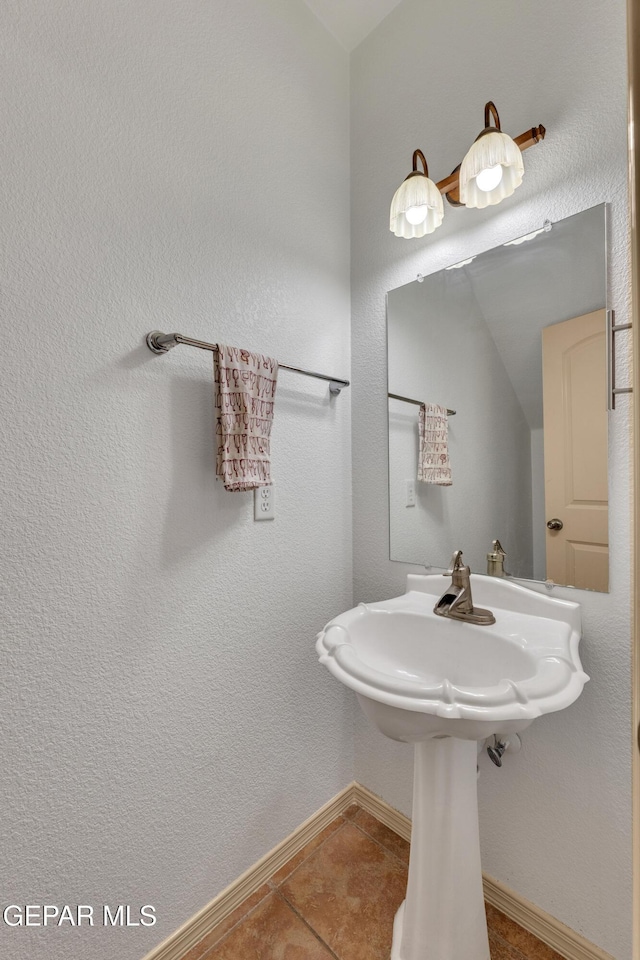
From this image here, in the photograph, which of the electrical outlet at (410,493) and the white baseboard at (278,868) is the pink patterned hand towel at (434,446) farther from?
the white baseboard at (278,868)

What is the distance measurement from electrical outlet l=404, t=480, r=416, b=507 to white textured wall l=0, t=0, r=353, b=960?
11.1 inches

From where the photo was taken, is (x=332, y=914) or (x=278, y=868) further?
(x=278, y=868)

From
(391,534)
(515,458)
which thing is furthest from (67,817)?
(515,458)

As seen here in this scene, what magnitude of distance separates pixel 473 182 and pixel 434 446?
0.71 metres

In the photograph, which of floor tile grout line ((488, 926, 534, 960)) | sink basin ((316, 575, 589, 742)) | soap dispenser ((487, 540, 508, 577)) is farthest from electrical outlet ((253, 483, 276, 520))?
floor tile grout line ((488, 926, 534, 960))

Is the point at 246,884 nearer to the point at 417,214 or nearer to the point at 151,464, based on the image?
the point at 151,464

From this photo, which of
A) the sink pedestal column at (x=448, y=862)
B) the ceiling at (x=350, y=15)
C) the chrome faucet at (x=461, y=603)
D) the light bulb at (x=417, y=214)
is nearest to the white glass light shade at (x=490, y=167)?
the light bulb at (x=417, y=214)

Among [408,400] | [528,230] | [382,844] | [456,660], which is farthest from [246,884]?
[528,230]

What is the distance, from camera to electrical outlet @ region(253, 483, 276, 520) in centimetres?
125

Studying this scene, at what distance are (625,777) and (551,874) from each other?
1.17 feet

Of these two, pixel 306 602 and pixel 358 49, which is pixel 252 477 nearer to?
pixel 306 602

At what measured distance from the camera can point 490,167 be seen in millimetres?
1033

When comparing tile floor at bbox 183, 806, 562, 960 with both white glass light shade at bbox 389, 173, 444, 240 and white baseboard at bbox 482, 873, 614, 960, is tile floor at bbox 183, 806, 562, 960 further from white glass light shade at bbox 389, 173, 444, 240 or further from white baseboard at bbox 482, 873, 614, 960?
white glass light shade at bbox 389, 173, 444, 240

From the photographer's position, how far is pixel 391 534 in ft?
4.74
